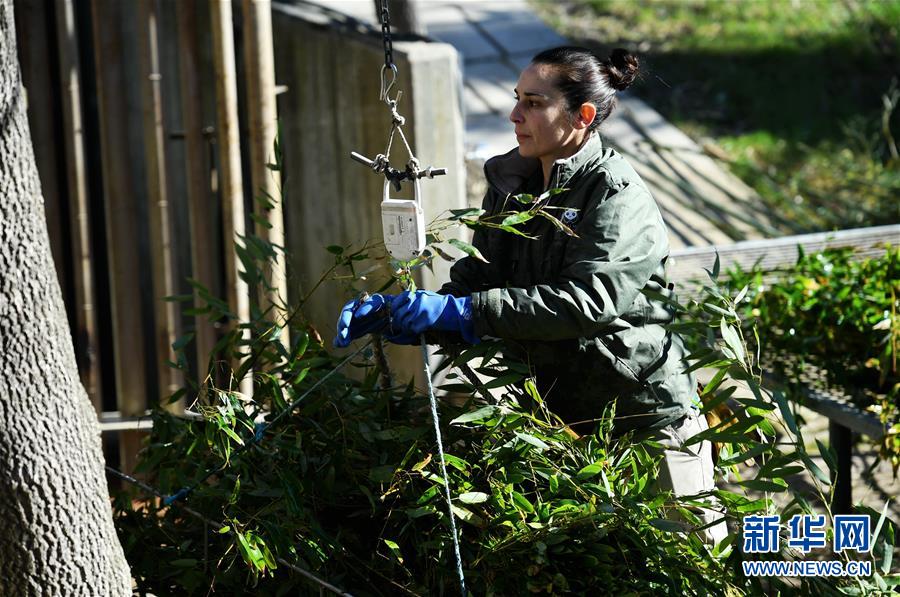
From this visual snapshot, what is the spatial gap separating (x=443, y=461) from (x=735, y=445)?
2.27 ft

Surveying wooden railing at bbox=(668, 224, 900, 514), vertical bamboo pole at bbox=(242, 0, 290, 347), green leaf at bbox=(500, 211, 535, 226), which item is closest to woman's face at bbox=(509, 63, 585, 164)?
green leaf at bbox=(500, 211, 535, 226)

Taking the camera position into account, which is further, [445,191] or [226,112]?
[445,191]

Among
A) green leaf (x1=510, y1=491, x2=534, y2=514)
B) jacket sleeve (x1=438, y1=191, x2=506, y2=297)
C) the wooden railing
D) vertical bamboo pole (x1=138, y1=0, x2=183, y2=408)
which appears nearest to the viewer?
green leaf (x1=510, y1=491, x2=534, y2=514)

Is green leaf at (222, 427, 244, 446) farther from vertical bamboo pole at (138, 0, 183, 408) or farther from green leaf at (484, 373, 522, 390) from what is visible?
vertical bamboo pole at (138, 0, 183, 408)

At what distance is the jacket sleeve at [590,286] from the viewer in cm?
243

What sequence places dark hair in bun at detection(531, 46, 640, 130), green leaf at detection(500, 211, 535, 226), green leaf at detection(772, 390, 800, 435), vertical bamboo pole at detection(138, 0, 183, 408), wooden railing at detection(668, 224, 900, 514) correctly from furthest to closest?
1. vertical bamboo pole at detection(138, 0, 183, 408)
2. wooden railing at detection(668, 224, 900, 514)
3. dark hair in bun at detection(531, 46, 640, 130)
4. green leaf at detection(500, 211, 535, 226)
5. green leaf at detection(772, 390, 800, 435)

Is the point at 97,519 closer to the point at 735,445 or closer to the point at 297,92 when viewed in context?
the point at 735,445

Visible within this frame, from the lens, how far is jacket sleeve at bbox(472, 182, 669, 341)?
7.97 ft

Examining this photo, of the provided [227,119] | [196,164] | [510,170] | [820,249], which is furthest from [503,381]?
[820,249]

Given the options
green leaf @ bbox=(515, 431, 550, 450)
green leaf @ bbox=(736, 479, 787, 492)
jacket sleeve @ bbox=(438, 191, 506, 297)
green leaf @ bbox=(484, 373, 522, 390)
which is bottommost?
green leaf @ bbox=(736, 479, 787, 492)

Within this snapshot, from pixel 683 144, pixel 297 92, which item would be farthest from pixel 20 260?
pixel 683 144

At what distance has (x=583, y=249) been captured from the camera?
252 cm

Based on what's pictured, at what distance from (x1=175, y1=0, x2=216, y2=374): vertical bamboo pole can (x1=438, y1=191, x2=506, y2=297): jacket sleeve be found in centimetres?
167

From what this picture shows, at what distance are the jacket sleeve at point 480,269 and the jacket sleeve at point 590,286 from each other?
0.98ft
